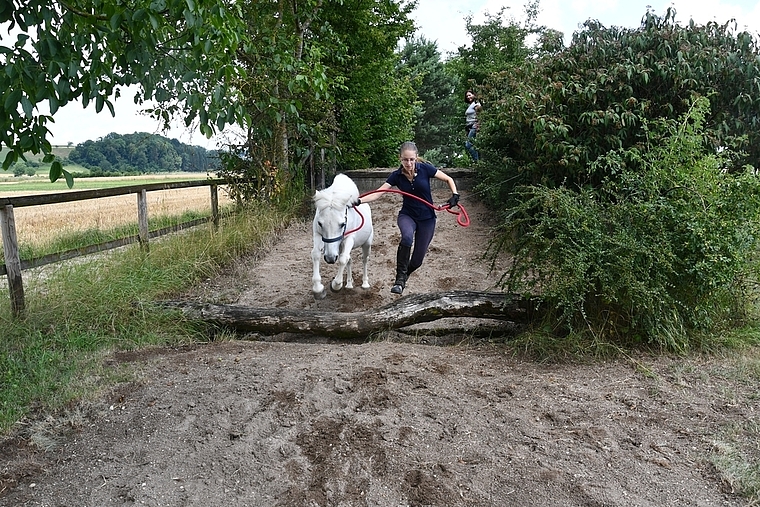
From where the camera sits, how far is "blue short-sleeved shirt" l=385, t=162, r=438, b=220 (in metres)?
6.33

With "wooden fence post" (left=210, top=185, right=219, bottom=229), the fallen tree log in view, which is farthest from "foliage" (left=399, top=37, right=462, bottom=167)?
the fallen tree log

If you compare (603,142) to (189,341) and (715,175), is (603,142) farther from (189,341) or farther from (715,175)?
(189,341)

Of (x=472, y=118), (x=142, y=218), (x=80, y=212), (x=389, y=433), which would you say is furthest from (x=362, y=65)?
(x=389, y=433)

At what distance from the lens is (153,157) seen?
423 inches

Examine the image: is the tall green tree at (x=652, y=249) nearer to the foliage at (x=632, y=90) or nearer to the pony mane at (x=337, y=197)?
the foliage at (x=632, y=90)

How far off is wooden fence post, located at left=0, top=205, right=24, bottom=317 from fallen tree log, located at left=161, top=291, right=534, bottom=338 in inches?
67.6

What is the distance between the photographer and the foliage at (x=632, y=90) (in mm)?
7496

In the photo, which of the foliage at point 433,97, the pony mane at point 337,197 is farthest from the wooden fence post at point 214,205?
the foliage at point 433,97

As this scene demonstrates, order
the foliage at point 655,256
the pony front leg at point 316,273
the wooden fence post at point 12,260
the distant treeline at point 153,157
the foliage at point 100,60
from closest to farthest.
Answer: the foliage at point 100,60 < the foliage at point 655,256 < the wooden fence post at point 12,260 < the pony front leg at point 316,273 < the distant treeline at point 153,157

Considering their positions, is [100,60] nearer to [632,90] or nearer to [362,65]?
[632,90]

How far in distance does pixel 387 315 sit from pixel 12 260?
383cm

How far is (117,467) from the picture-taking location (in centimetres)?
346

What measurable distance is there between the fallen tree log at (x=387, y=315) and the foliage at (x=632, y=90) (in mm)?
2378

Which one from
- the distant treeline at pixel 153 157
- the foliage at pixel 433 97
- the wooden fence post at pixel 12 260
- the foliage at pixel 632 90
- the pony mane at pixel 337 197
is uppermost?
the foliage at pixel 433 97
